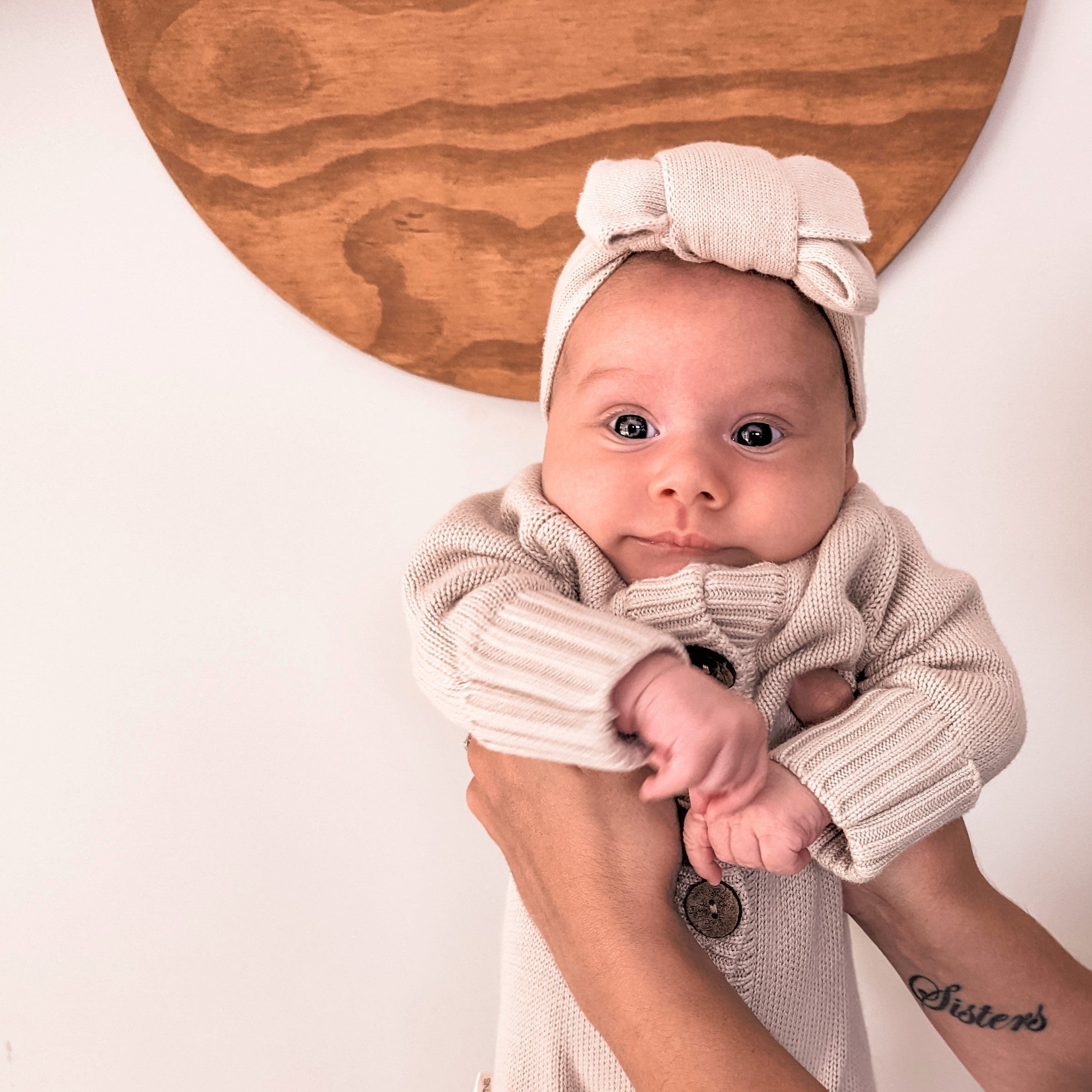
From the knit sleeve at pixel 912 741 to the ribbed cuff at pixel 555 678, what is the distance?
A: 0.18m

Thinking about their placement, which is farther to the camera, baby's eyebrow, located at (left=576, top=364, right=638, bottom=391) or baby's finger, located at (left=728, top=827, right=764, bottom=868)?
baby's eyebrow, located at (left=576, top=364, right=638, bottom=391)

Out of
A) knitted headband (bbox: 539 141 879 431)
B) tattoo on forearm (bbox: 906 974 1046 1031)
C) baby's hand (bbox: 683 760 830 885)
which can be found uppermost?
knitted headband (bbox: 539 141 879 431)

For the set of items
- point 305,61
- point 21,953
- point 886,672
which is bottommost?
point 21,953

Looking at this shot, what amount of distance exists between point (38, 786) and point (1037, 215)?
63.0 inches

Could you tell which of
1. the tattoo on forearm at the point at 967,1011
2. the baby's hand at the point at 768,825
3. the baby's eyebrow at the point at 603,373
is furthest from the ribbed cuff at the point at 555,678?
the tattoo on forearm at the point at 967,1011

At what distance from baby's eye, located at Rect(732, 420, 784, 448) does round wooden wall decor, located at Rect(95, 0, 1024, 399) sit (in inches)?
20.8

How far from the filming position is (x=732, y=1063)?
0.80 meters

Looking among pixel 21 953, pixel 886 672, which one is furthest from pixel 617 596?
pixel 21 953

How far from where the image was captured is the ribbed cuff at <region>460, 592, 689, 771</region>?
0.74 meters

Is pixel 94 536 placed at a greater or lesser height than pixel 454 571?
greater

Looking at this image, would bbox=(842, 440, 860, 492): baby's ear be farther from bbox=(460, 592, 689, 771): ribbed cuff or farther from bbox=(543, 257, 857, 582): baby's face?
bbox=(460, 592, 689, 771): ribbed cuff

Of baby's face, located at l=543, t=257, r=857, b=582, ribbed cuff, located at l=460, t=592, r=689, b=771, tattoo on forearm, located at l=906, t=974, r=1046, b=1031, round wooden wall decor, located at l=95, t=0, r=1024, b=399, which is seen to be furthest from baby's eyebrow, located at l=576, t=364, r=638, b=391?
tattoo on forearm, located at l=906, t=974, r=1046, b=1031

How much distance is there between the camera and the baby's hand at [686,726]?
29.1 inches

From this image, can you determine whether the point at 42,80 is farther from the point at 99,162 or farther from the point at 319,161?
the point at 319,161
